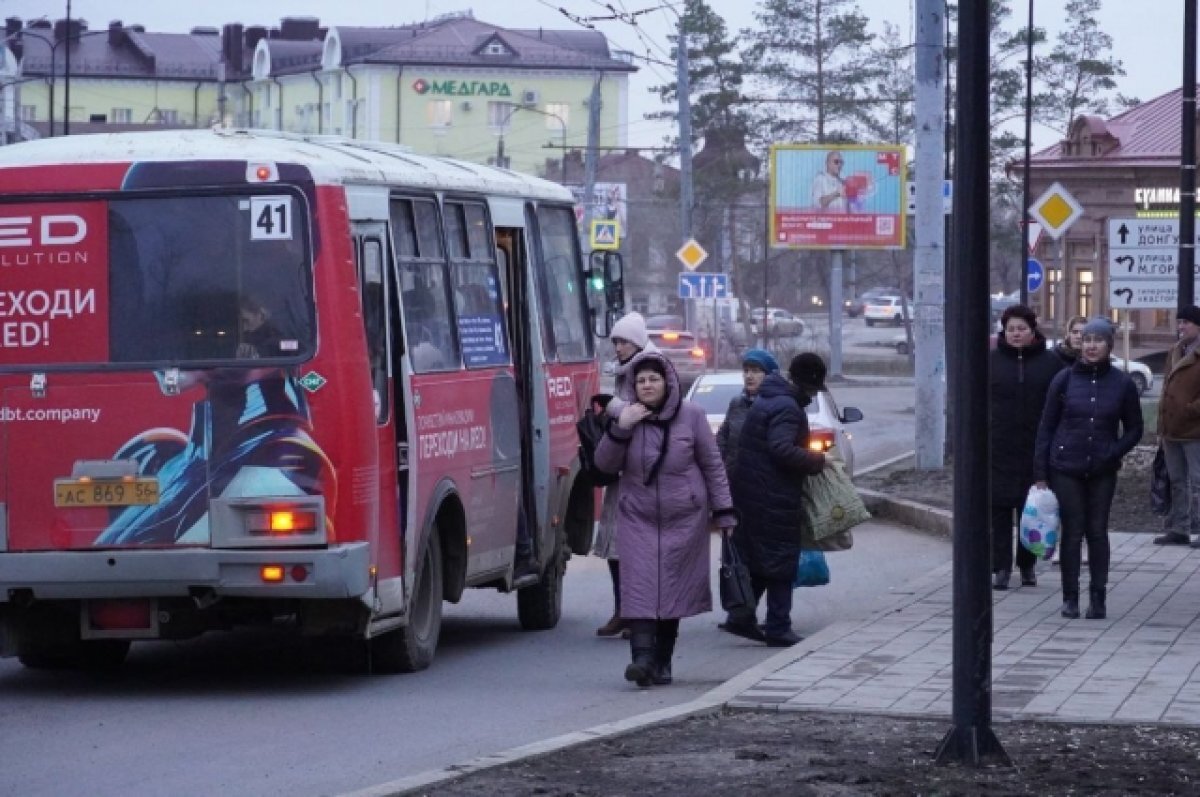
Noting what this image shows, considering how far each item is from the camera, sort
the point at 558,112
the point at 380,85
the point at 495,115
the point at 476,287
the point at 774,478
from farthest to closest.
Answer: the point at 558,112 → the point at 495,115 → the point at 380,85 → the point at 476,287 → the point at 774,478

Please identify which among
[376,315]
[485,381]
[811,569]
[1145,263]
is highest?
[1145,263]

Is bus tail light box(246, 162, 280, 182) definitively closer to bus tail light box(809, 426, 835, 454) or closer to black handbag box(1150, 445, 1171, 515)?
black handbag box(1150, 445, 1171, 515)

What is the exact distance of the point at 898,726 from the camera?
9148 millimetres

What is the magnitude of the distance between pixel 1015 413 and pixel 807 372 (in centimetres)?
245

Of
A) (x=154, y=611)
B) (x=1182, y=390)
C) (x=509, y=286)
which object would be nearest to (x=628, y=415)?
(x=154, y=611)

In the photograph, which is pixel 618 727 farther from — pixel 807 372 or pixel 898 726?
pixel 807 372

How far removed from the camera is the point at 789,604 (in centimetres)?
1283

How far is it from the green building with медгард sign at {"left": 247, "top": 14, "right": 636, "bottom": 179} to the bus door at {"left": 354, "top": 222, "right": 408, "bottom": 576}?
3685 inches

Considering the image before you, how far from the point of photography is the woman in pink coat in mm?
10867

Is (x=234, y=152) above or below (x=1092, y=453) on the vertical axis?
above

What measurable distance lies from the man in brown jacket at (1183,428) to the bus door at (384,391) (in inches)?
299

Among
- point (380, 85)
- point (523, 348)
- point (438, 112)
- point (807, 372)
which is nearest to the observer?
point (807, 372)

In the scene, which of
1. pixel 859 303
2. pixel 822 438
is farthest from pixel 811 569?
pixel 859 303

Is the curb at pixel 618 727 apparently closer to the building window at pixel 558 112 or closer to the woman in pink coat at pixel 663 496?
the woman in pink coat at pixel 663 496
